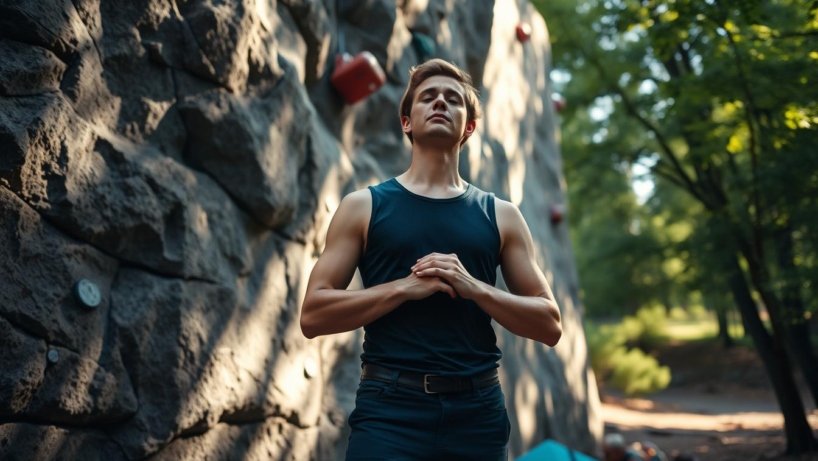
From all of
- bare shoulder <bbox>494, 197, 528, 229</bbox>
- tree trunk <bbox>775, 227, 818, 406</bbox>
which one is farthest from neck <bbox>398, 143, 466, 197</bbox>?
tree trunk <bbox>775, 227, 818, 406</bbox>

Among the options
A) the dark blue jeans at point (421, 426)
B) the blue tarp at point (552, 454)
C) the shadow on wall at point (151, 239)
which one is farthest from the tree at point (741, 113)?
the dark blue jeans at point (421, 426)

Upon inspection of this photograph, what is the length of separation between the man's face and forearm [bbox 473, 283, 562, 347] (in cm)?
47

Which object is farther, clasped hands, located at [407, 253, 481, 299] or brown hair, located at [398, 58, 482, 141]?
brown hair, located at [398, 58, 482, 141]

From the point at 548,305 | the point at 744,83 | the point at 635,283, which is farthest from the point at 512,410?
the point at 635,283

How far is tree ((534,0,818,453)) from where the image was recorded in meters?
5.97

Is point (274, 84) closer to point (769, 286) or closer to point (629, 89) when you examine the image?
point (769, 286)

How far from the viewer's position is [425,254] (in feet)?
6.91

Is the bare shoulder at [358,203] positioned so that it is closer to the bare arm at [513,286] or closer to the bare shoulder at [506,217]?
the bare arm at [513,286]

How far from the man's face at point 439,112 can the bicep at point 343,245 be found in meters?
0.27

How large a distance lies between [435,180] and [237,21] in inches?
74.3

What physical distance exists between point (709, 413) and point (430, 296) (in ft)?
52.2

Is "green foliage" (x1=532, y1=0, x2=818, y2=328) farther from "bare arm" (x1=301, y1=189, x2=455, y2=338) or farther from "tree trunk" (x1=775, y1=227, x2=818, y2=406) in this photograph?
"bare arm" (x1=301, y1=189, x2=455, y2=338)

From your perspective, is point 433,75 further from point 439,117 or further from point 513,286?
point 513,286

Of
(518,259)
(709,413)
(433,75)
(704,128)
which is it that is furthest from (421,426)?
(709,413)
